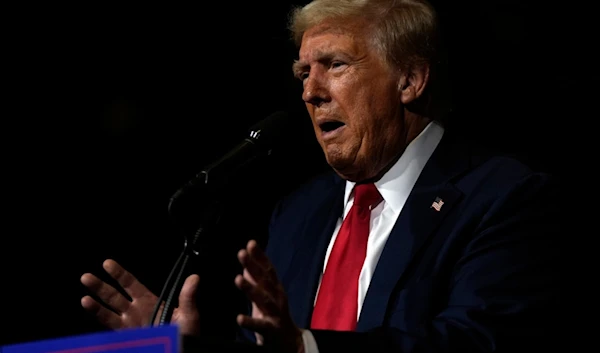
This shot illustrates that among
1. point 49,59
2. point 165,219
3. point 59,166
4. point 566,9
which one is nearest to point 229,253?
point 165,219

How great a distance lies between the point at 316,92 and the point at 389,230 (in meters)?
0.46

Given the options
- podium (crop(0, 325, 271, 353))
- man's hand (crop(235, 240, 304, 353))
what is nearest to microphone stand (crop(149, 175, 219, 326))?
man's hand (crop(235, 240, 304, 353))

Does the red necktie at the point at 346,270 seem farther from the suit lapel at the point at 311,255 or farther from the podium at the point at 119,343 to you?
the podium at the point at 119,343

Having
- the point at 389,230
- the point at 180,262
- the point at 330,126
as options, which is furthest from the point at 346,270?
the point at 180,262

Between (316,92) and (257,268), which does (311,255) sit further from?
(257,268)

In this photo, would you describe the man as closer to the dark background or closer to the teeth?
the teeth

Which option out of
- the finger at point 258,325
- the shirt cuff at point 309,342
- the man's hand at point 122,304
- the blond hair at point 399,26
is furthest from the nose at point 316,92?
the finger at point 258,325

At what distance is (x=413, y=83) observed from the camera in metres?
2.63

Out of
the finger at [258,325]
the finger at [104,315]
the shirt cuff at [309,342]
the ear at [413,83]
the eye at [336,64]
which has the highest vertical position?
the eye at [336,64]

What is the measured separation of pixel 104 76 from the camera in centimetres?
315

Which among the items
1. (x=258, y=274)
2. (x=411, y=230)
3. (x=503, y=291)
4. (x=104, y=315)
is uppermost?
(x=258, y=274)

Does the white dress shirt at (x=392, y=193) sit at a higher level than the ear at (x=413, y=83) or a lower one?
lower

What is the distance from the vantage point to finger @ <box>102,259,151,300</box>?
6.97 feet

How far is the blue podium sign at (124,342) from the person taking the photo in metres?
1.19
